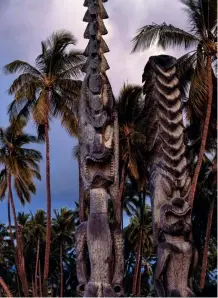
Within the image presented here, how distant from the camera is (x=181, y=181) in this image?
1001cm

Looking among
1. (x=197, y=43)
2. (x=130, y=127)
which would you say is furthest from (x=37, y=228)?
(x=197, y=43)

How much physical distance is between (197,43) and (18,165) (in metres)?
12.1

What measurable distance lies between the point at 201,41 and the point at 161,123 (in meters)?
8.55

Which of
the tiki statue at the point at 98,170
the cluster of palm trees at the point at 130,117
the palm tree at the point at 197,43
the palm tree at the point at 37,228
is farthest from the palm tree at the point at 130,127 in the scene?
the palm tree at the point at 37,228

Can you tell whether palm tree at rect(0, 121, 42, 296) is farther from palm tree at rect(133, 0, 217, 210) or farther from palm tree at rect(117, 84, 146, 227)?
palm tree at rect(133, 0, 217, 210)

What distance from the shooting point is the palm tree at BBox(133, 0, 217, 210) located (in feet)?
57.2

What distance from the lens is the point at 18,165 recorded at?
26.8 m

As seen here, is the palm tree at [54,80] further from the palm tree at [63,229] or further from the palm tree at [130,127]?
the palm tree at [63,229]

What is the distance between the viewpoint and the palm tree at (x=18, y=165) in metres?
25.3

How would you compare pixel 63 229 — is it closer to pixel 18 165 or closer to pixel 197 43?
pixel 18 165

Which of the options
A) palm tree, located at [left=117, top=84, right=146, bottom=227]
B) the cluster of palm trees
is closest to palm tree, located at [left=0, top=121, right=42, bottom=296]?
the cluster of palm trees

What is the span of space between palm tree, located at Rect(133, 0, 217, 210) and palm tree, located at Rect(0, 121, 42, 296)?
28.4ft

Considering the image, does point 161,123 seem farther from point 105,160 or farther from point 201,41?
point 201,41

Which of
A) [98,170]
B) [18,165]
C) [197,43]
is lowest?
[18,165]
